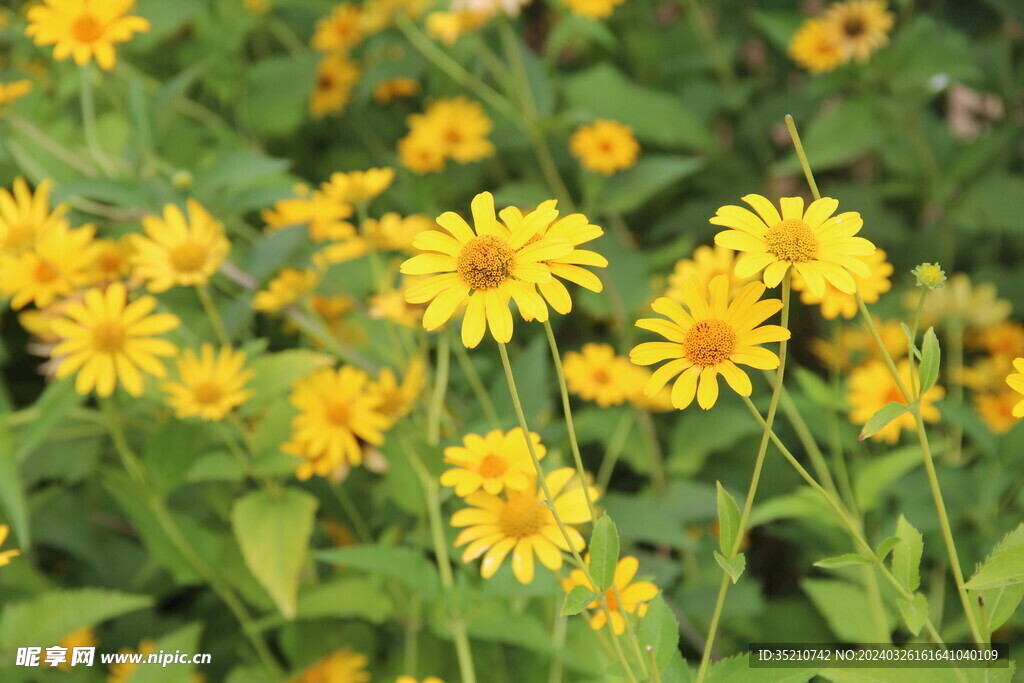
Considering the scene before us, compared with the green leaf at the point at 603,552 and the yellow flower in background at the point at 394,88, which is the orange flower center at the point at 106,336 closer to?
the green leaf at the point at 603,552

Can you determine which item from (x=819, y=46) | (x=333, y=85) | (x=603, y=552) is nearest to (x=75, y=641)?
(x=603, y=552)

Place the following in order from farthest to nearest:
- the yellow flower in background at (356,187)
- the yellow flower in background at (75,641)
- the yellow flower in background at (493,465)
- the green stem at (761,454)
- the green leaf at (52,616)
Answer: the yellow flower in background at (356,187) → the yellow flower in background at (75,641) → the green leaf at (52,616) → the yellow flower in background at (493,465) → the green stem at (761,454)

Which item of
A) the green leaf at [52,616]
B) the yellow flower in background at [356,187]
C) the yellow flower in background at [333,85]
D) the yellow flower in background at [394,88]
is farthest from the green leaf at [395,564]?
the yellow flower in background at [394,88]

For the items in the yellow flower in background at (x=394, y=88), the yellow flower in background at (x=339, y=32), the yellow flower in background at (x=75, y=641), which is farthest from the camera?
the yellow flower in background at (x=394, y=88)

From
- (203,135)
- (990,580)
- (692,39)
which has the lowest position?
(990,580)

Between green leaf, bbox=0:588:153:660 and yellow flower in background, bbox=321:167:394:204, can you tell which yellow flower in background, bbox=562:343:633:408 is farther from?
green leaf, bbox=0:588:153:660

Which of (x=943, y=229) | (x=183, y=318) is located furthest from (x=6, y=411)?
(x=943, y=229)

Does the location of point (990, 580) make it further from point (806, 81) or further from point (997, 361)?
point (806, 81)
